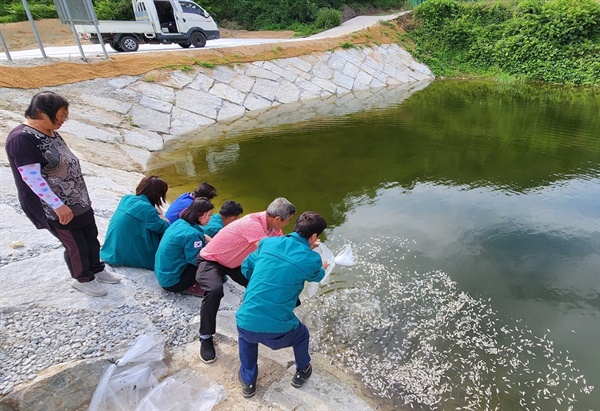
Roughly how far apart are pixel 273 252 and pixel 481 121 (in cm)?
1137

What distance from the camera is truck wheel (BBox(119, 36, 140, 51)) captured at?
14742mm

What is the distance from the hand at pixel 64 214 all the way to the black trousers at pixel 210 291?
1.17 metres

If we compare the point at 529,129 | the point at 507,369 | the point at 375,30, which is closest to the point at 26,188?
the point at 507,369

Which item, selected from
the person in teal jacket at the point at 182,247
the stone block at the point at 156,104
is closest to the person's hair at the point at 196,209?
the person in teal jacket at the point at 182,247

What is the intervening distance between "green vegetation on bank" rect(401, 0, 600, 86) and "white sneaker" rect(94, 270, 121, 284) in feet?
69.6

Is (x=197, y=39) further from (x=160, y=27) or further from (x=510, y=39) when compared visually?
(x=510, y=39)

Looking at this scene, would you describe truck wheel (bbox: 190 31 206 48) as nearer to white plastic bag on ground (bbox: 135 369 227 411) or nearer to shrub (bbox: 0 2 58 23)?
shrub (bbox: 0 2 58 23)

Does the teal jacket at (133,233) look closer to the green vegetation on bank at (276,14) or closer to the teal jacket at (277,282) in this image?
the teal jacket at (277,282)

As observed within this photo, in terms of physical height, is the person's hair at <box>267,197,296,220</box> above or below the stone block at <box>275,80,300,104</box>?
above

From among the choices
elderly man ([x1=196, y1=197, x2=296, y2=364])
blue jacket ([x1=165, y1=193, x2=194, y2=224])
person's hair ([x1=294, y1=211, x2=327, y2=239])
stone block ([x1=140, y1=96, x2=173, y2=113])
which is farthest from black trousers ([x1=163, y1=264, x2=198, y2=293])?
stone block ([x1=140, y1=96, x2=173, y2=113])

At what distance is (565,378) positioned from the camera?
3.49 meters

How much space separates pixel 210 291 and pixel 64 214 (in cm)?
134

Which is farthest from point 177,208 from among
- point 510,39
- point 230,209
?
point 510,39

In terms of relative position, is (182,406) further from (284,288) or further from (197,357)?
(284,288)
